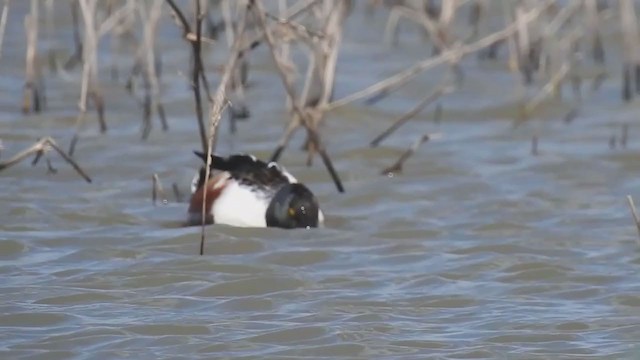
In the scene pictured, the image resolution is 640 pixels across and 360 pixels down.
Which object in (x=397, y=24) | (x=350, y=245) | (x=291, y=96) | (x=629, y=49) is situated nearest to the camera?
(x=350, y=245)

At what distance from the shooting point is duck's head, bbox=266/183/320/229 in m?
7.56

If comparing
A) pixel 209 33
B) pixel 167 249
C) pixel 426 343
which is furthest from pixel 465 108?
pixel 426 343

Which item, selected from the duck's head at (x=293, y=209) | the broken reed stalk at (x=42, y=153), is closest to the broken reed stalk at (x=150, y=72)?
the broken reed stalk at (x=42, y=153)

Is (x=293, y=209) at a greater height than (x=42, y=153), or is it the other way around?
(x=42, y=153)

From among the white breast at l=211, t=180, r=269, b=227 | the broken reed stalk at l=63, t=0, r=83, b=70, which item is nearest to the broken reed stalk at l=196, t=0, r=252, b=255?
the white breast at l=211, t=180, r=269, b=227

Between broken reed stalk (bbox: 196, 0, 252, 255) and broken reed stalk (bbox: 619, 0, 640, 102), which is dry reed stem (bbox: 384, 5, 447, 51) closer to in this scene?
broken reed stalk (bbox: 619, 0, 640, 102)

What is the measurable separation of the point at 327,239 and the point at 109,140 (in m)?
2.28

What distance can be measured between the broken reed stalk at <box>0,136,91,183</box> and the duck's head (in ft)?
3.18

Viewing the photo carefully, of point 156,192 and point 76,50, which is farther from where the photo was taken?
point 76,50

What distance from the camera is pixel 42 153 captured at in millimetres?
8508

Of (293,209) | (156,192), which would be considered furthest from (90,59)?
(293,209)

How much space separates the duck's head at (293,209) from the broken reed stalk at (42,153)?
0.97 meters

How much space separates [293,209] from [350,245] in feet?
1.31

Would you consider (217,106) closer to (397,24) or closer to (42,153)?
(42,153)
